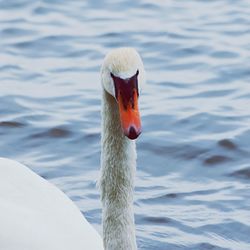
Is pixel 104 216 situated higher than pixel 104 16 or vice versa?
pixel 104 216

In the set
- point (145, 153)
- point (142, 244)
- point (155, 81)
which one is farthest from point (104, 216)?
point (155, 81)

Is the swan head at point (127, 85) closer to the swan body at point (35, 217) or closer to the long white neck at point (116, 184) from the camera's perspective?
the long white neck at point (116, 184)

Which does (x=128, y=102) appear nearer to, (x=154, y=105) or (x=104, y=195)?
(x=104, y=195)

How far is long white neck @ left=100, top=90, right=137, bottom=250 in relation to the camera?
15.4ft

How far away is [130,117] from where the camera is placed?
4281mm

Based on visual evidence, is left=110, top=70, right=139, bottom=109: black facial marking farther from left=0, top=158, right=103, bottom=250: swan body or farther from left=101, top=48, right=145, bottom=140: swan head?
left=0, top=158, right=103, bottom=250: swan body

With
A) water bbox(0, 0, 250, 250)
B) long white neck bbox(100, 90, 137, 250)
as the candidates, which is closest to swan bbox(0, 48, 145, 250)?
long white neck bbox(100, 90, 137, 250)

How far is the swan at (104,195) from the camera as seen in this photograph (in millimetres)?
4352

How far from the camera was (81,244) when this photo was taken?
4934 mm

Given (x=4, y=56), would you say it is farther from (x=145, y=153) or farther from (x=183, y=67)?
(x=145, y=153)

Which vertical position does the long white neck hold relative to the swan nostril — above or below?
below

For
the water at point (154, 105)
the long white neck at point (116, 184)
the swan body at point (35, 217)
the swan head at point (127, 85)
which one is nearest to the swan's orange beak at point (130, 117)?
the swan head at point (127, 85)

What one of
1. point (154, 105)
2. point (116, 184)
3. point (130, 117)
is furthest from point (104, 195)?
point (154, 105)

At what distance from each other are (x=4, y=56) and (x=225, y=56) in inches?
73.3
